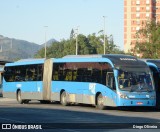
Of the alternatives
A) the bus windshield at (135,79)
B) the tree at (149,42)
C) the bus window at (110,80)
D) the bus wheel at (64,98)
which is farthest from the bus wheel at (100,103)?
the tree at (149,42)

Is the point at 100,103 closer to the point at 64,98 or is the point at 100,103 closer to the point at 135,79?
the point at 135,79

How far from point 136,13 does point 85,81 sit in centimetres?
14028

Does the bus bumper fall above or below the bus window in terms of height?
below

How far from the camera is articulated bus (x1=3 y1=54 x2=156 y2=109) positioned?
29578 mm

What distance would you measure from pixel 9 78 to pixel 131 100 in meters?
14.8

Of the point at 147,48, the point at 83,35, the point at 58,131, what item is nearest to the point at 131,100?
the point at 58,131

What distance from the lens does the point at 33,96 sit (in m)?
38.4

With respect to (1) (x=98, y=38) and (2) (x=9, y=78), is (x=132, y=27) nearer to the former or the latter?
(1) (x=98, y=38)

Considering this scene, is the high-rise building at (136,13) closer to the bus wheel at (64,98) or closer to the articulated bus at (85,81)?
the articulated bus at (85,81)

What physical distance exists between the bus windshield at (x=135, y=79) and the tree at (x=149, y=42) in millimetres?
33808

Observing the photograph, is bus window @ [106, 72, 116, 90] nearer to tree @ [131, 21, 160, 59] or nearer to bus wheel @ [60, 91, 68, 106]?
bus wheel @ [60, 91, 68, 106]

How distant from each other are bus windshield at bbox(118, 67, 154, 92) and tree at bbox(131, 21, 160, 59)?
33808 mm

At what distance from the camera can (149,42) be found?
66.9 m

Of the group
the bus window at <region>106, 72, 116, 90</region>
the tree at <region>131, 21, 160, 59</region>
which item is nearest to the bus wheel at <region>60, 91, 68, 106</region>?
the bus window at <region>106, 72, 116, 90</region>
